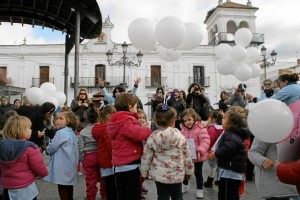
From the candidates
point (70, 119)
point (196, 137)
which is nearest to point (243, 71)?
point (196, 137)

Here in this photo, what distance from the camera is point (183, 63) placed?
2872 cm

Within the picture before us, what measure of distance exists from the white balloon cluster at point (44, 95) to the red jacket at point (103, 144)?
2920 mm

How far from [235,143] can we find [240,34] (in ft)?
19.2

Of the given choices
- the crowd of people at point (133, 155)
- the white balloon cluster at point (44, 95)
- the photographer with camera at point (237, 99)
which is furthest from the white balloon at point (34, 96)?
the photographer with camera at point (237, 99)

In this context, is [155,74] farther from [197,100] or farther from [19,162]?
[19,162]

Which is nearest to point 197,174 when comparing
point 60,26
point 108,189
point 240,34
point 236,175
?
point 236,175

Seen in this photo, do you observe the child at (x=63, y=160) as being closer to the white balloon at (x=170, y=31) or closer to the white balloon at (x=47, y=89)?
the white balloon at (x=170, y=31)

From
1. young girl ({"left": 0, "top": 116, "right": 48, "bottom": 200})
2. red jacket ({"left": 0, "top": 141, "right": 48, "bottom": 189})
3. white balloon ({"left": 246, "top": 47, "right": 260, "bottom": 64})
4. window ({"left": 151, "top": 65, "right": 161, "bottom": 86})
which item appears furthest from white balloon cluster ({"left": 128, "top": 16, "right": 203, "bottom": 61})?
window ({"left": 151, "top": 65, "right": 161, "bottom": 86})

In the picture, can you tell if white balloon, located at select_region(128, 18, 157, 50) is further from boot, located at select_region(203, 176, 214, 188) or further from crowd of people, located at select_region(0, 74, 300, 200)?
boot, located at select_region(203, 176, 214, 188)

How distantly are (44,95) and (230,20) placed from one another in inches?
1034

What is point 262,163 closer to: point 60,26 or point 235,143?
point 235,143

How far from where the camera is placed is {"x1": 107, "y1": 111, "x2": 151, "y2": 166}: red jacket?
3.31 metres

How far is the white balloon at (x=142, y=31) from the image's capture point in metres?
5.86

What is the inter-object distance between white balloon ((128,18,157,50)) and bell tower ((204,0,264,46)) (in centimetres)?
2355
